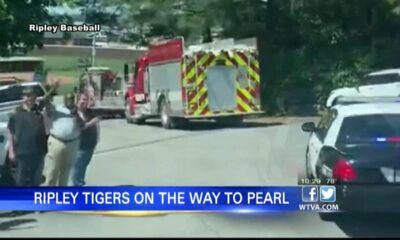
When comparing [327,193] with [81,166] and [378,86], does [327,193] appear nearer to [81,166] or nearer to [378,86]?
[378,86]

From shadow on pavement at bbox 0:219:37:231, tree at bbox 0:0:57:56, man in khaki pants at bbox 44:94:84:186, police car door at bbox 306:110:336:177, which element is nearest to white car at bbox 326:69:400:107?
police car door at bbox 306:110:336:177

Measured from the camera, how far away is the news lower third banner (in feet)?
21.0

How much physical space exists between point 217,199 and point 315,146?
0.82 meters

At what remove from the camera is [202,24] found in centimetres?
654

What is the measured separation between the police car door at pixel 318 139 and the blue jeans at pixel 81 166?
1.57 metres

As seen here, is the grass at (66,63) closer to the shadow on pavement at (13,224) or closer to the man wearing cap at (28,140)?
the man wearing cap at (28,140)

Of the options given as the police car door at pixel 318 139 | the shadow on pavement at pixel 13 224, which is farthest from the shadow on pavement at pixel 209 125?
the shadow on pavement at pixel 13 224

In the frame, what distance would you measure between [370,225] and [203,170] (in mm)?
1273

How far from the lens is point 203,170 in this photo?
21.3 ft

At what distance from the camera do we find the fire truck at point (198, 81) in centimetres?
658

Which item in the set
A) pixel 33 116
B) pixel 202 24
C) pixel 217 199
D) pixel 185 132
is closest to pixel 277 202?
pixel 217 199

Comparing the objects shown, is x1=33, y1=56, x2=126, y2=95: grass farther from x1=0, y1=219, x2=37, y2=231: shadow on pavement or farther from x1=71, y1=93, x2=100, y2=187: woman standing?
x1=0, y1=219, x2=37, y2=231: shadow on pavement

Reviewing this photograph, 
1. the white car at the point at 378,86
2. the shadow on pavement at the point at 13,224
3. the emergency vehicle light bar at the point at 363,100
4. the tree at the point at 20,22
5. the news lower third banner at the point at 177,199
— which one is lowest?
the shadow on pavement at the point at 13,224

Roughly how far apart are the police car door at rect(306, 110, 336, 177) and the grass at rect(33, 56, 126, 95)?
1461mm
